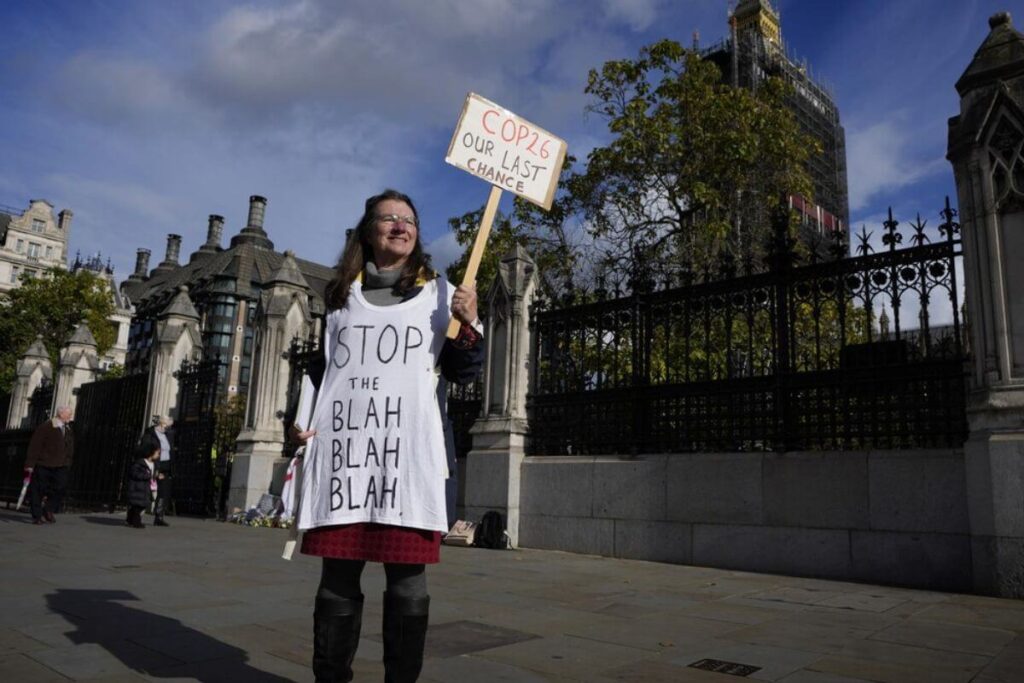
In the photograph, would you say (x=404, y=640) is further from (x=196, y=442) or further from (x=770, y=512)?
(x=196, y=442)

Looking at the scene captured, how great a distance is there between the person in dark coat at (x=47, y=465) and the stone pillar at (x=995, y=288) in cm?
1267

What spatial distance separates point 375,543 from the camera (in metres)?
2.60

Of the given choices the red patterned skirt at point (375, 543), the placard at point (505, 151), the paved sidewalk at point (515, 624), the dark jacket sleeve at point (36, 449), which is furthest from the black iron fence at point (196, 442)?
the red patterned skirt at point (375, 543)

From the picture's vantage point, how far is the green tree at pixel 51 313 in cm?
2975

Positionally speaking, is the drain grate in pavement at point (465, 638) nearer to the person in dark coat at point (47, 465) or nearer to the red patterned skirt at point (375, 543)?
the red patterned skirt at point (375, 543)

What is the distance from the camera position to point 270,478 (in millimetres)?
13211

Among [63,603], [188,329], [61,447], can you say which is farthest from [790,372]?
[188,329]

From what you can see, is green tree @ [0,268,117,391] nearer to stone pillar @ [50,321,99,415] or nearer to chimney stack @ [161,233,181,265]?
stone pillar @ [50,321,99,415]

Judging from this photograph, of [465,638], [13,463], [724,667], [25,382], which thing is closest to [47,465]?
[13,463]

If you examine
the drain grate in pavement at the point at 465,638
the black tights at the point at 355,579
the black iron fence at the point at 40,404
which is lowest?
the drain grate in pavement at the point at 465,638

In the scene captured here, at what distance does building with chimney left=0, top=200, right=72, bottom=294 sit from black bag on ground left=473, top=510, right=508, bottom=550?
78.0m

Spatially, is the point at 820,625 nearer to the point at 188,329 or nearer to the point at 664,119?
the point at 664,119

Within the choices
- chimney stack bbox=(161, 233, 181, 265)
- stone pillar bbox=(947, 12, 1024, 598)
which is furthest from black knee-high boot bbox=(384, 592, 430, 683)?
chimney stack bbox=(161, 233, 181, 265)

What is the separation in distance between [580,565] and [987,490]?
3.76 meters
